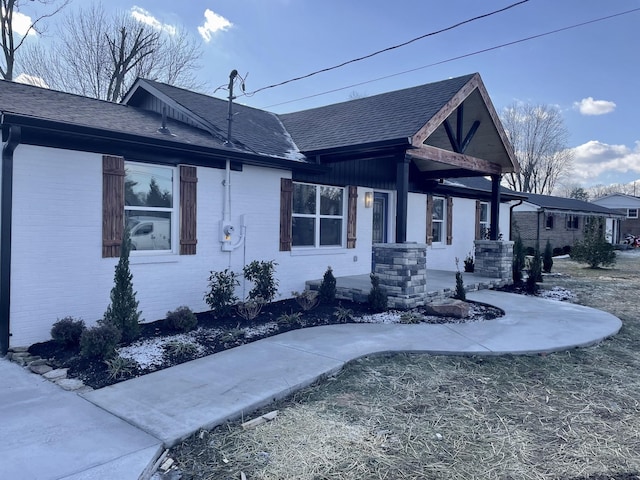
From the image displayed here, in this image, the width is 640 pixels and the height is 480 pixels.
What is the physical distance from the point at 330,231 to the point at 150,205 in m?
4.11

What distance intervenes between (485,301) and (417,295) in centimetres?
157

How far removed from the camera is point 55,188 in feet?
18.5

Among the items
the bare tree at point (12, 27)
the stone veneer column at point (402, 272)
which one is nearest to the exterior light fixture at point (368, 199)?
the stone veneer column at point (402, 272)

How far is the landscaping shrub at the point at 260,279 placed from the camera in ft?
24.9

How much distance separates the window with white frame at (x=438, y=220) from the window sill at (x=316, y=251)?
14.2 ft

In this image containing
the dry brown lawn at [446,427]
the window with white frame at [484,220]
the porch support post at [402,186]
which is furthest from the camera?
the window with white frame at [484,220]

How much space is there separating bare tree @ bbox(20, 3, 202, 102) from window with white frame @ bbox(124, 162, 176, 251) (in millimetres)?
16097

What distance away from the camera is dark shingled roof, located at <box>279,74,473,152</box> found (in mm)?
7930

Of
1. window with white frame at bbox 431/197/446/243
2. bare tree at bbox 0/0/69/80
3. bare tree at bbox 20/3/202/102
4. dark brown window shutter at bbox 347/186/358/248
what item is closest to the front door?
dark brown window shutter at bbox 347/186/358/248

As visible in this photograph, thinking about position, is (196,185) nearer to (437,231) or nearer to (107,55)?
(437,231)

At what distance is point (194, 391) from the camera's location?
4.12 m

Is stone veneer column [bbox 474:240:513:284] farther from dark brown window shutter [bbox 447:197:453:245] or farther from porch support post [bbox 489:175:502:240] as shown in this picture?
dark brown window shutter [bbox 447:197:453:245]

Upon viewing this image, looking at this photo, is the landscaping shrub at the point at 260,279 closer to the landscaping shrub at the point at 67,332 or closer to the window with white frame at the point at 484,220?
the landscaping shrub at the point at 67,332

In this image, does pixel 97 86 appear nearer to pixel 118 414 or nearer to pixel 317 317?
pixel 317 317
